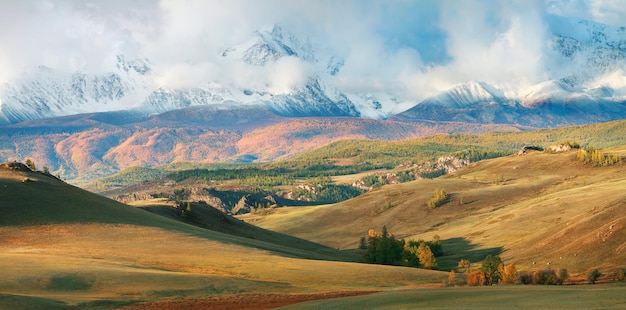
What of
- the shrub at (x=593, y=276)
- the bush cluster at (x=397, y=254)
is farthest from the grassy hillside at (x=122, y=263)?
the bush cluster at (x=397, y=254)

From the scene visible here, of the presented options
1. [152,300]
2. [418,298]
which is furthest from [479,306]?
[152,300]

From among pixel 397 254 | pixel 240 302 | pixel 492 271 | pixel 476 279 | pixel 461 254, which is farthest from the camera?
pixel 461 254

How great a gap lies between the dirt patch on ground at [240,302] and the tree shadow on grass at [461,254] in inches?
3080

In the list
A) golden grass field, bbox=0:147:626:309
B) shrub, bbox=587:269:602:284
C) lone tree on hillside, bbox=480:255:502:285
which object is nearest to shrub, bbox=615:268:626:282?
golden grass field, bbox=0:147:626:309

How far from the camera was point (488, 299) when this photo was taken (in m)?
73.3

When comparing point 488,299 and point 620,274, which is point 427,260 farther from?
point 488,299

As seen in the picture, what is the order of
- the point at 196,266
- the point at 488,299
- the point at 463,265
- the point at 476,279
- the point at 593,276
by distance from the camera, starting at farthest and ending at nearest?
the point at 463,265, the point at 476,279, the point at 196,266, the point at 593,276, the point at 488,299

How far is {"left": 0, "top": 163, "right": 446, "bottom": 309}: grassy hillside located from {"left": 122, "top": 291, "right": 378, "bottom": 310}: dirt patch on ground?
2.22 ft

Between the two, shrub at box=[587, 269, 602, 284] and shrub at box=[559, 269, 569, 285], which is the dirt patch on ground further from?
shrub at box=[587, 269, 602, 284]

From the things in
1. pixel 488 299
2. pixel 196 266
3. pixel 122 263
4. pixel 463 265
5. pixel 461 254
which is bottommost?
pixel 488 299

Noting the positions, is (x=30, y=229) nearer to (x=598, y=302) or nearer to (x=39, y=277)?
(x=39, y=277)

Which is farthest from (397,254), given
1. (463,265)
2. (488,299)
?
(488,299)

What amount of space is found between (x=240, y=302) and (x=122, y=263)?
24.8m

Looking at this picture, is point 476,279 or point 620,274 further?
point 476,279
